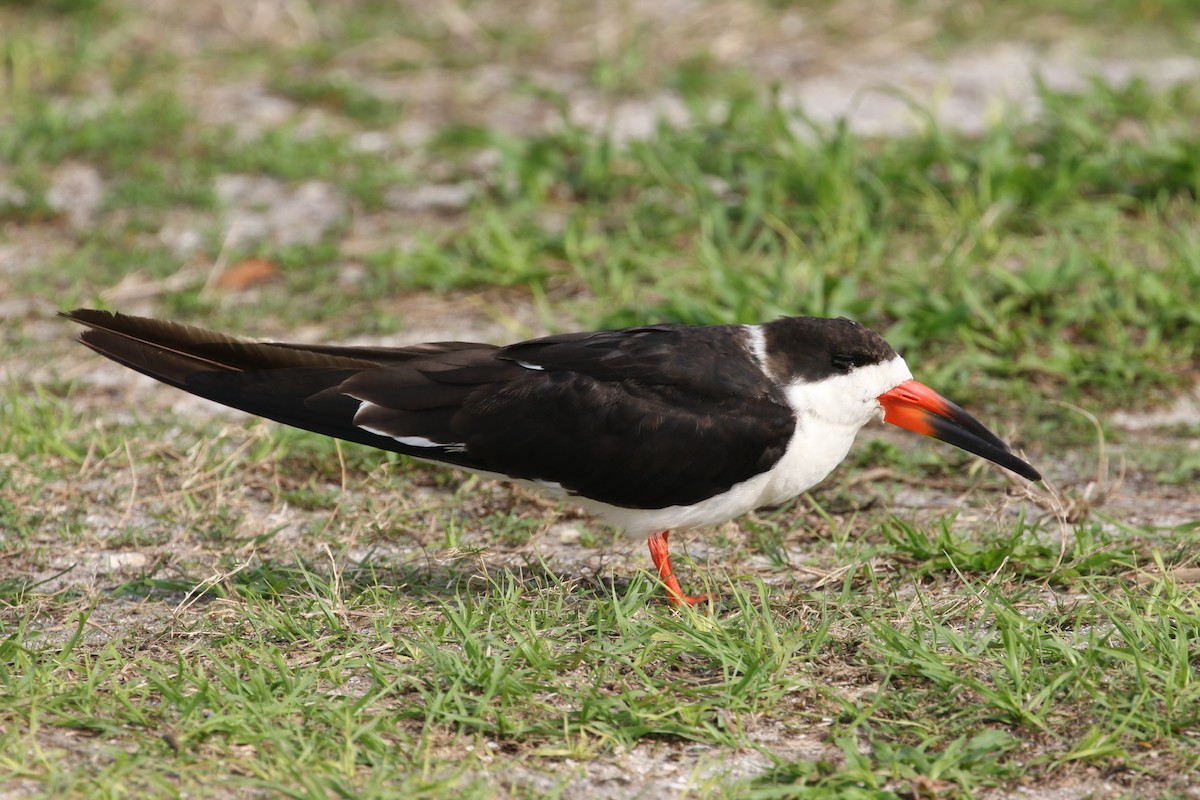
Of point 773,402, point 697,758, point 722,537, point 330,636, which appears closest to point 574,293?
A: point 722,537

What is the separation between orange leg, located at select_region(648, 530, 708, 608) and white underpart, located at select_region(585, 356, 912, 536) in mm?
71

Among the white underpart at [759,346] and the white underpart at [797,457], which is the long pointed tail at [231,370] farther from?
the white underpart at [759,346]

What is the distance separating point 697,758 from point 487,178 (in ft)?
13.2

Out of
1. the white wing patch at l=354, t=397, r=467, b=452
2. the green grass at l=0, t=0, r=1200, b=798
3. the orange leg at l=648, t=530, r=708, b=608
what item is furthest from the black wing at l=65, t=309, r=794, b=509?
the green grass at l=0, t=0, r=1200, b=798

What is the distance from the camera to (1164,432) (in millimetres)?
4664

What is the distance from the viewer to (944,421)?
12.4ft

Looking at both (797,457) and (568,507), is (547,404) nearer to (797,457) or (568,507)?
(797,457)

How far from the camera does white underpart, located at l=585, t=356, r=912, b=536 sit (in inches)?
141

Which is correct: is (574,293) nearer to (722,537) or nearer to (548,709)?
(722,537)

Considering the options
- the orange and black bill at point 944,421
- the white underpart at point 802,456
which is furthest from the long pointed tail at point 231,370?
the orange and black bill at point 944,421

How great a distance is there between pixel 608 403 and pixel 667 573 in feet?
1.49

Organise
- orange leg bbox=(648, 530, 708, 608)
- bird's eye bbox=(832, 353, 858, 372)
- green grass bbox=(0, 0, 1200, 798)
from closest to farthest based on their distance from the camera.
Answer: green grass bbox=(0, 0, 1200, 798) < orange leg bbox=(648, 530, 708, 608) < bird's eye bbox=(832, 353, 858, 372)

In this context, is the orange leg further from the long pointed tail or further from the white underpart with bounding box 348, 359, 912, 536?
the long pointed tail

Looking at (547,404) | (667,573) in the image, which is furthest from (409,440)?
(667,573)
